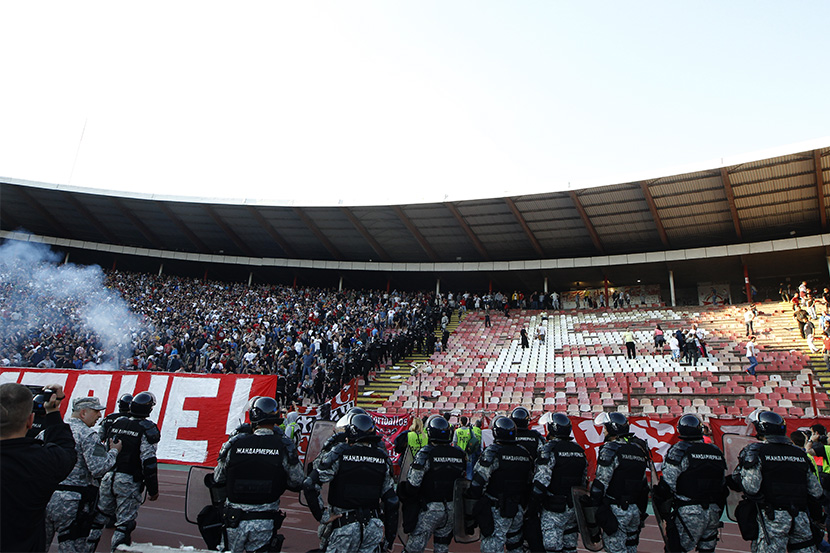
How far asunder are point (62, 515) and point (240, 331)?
2108 cm

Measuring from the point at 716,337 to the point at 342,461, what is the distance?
22.3 meters

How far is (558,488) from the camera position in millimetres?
5582

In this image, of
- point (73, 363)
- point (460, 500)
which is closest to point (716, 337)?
point (460, 500)

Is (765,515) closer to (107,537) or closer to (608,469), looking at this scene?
(608,469)

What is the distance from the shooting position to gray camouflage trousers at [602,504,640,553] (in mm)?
5578

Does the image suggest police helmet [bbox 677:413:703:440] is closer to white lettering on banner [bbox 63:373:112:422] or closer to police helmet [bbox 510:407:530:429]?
police helmet [bbox 510:407:530:429]

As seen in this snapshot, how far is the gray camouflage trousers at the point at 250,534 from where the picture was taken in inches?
185

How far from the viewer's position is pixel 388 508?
4.96m

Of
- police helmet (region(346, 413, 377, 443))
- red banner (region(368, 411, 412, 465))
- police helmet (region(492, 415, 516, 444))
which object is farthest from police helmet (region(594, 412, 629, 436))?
red banner (region(368, 411, 412, 465))

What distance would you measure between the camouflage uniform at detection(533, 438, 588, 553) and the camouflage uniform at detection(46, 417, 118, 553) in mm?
4726

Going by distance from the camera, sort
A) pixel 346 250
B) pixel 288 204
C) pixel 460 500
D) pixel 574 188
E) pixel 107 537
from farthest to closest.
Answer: pixel 346 250 → pixel 288 204 → pixel 574 188 → pixel 107 537 → pixel 460 500

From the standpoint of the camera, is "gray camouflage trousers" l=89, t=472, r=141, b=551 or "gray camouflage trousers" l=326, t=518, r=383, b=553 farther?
"gray camouflage trousers" l=89, t=472, r=141, b=551

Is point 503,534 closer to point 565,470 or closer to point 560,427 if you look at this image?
point 565,470

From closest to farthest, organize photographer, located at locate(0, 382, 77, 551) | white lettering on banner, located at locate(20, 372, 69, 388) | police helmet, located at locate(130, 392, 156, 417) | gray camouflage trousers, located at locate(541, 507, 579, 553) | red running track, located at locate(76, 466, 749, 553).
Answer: photographer, located at locate(0, 382, 77, 551)
gray camouflage trousers, located at locate(541, 507, 579, 553)
police helmet, located at locate(130, 392, 156, 417)
red running track, located at locate(76, 466, 749, 553)
white lettering on banner, located at locate(20, 372, 69, 388)
